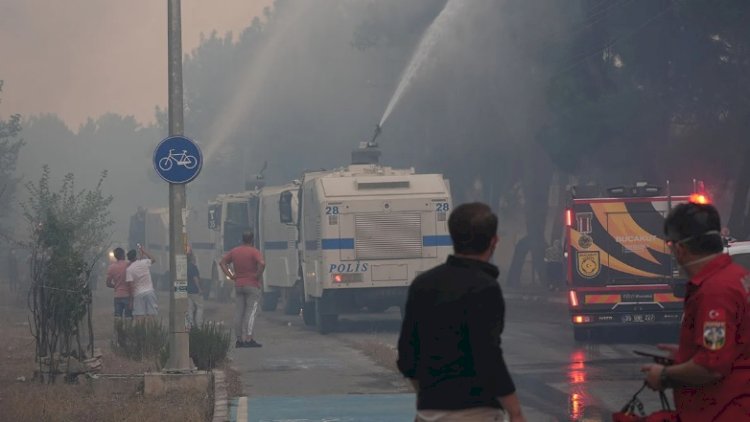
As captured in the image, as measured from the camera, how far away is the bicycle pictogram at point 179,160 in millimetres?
14617

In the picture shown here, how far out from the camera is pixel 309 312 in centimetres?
2700

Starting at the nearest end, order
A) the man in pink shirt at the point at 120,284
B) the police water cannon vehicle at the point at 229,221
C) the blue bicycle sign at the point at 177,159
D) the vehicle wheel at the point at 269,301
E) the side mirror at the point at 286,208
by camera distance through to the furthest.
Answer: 1. the blue bicycle sign at the point at 177,159
2. the man in pink shirt at the point at 120,284
3. the side mirror at the point at 286,208
4. the vehicle wheel at the point at 269,301
5. the police water cannon vehicle at the point at 229,221

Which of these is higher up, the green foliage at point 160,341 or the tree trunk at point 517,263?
the tree trunk at point 517,263

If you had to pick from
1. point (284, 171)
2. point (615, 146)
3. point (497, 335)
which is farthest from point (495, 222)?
point (284, 171)

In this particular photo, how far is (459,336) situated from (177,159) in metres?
9.58

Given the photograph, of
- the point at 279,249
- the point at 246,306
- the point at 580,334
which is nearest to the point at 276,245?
the point at 279,249

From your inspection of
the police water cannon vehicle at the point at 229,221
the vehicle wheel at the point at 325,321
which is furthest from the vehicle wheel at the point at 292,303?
the vehicle wheel at the point at 325,321

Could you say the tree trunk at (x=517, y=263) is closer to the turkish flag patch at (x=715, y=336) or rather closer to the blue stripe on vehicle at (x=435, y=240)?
Answer: the blue stripe on vehicle at (x=435, y=240)

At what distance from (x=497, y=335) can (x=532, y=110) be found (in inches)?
1386

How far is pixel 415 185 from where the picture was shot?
80.8ft

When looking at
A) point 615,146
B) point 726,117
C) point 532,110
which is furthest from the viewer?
point 532,110

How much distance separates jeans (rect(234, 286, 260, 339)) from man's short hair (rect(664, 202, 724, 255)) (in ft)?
52.3

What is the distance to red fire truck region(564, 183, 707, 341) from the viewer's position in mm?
21109

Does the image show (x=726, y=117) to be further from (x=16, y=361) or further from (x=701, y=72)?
(x=16, y=361)
